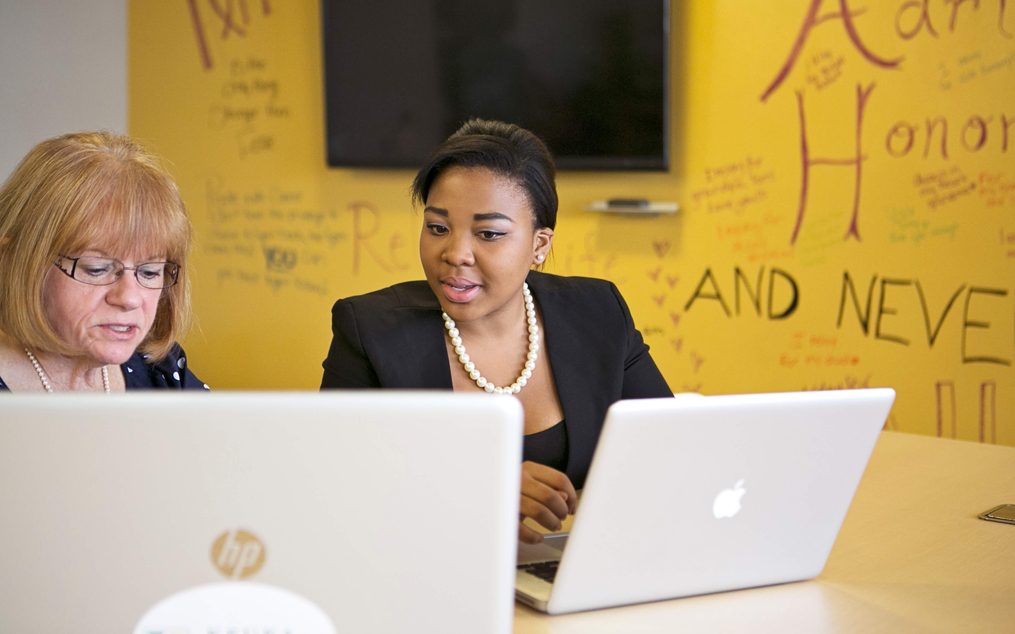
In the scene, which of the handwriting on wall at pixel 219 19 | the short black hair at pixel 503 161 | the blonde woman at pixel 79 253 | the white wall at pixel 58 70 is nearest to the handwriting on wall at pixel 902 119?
the short black hair at pixel 503 161

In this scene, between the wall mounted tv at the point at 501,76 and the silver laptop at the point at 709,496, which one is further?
the wall mounted tv at the point at 501,76

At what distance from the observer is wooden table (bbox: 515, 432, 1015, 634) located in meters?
0.90

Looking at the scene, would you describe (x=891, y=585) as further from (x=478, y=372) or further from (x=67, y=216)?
(x=67, y=216)

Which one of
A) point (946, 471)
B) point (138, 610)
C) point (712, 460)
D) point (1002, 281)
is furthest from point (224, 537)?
point (1002, 281)

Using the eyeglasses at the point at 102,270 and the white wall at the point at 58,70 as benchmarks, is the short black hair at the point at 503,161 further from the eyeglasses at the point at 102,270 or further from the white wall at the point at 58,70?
the white wall at the point at 58,70

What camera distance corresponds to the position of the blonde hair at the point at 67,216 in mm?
1161

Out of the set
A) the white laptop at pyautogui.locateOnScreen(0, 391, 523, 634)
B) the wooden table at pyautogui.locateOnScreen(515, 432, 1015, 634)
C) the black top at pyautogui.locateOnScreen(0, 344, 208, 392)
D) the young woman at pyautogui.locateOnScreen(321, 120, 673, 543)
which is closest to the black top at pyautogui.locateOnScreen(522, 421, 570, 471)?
the young woman at pyautogui.locateOnScreen(321, 120, 673, 543)

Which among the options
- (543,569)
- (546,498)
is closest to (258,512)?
(543,569)

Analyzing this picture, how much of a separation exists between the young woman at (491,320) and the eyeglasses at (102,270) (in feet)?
1.11

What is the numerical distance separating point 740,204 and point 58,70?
8.72 ft

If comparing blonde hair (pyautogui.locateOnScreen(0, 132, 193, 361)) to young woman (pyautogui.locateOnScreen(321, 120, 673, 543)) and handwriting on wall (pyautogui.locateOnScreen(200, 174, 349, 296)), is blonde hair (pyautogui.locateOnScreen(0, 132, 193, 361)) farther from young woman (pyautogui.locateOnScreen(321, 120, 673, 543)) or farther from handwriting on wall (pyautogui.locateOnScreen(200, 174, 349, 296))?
handwriting on wall (pyautogui.locateOnScreen(200, 174, 349, 296))

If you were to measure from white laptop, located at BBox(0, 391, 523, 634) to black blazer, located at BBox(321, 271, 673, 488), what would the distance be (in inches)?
30.0

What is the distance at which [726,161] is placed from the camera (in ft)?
9.91

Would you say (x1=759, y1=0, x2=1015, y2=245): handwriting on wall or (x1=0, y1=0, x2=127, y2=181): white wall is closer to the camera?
(x1=759, y1=0, x2=1015, y2=245): handwriting on wall
